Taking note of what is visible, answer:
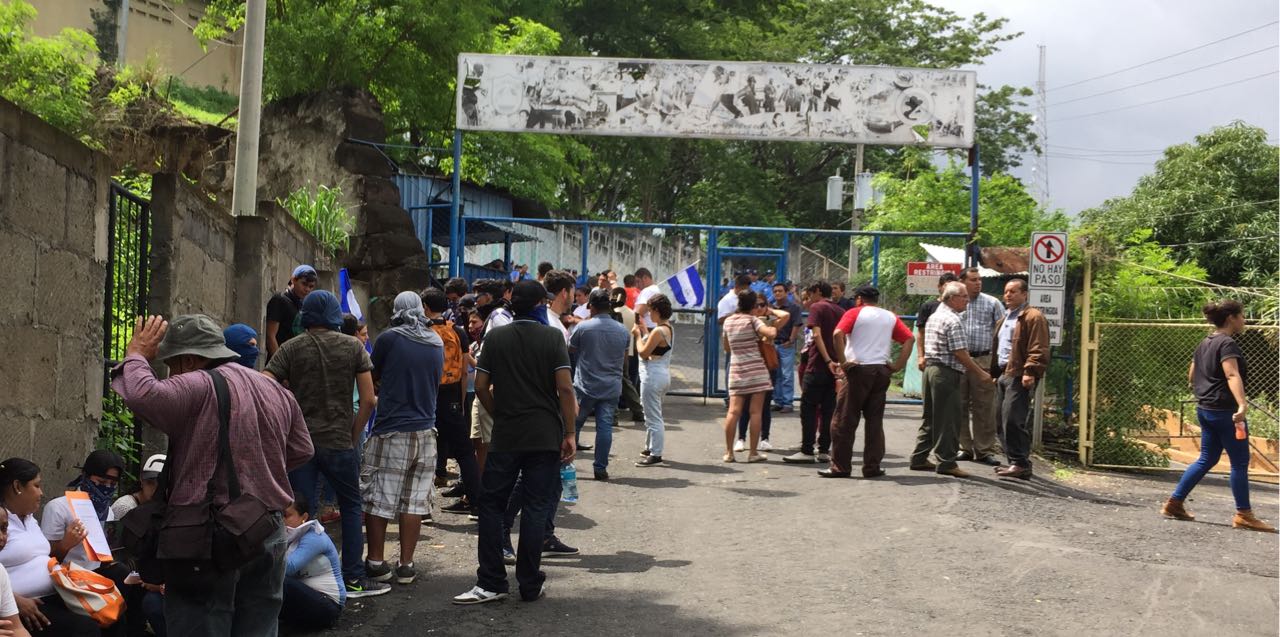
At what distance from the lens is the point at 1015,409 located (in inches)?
459

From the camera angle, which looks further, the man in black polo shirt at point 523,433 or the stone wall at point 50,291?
the man in black polo shirt at point 523,433

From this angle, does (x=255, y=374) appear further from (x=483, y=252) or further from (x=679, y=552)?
(x=483, y=252)

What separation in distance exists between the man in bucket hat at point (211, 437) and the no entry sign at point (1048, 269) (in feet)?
32.2

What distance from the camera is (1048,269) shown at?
42.9ft

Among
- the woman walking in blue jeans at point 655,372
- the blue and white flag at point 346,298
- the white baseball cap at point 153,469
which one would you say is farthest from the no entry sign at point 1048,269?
the white baseball cap at point 153,469

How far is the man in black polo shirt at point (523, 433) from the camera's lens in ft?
23.6

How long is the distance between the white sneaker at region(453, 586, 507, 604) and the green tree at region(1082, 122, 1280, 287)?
1077 inches

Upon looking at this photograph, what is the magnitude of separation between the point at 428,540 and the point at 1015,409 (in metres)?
5.68

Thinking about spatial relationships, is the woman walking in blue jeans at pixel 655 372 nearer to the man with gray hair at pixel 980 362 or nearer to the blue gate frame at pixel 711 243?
A: the man with gray hair at pixel 980 362

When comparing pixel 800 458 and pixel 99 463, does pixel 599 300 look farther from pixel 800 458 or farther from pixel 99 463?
pixel 99 463

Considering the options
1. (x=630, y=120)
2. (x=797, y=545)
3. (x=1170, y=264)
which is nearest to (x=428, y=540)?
(x=797, y=545)

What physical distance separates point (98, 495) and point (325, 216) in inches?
415

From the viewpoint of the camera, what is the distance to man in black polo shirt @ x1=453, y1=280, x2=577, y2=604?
7191mm

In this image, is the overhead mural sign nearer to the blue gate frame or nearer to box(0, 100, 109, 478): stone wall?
the blue gate frame
